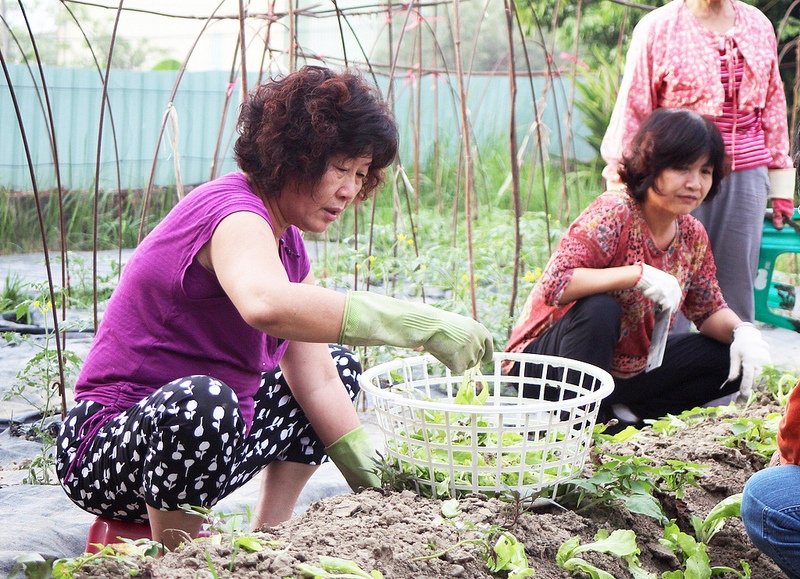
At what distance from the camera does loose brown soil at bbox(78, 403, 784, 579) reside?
131 centimetres

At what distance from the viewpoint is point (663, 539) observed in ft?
5.64

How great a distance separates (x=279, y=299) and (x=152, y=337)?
0.37m

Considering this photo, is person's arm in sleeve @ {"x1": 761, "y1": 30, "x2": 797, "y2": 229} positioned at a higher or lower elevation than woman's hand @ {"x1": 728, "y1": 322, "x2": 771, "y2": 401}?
higher

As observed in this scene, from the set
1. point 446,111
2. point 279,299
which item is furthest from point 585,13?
point 279,299

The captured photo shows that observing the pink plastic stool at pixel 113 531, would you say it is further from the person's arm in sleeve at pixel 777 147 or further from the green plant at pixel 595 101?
the green plant at pixel 595 101

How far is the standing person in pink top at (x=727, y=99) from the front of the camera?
318cm

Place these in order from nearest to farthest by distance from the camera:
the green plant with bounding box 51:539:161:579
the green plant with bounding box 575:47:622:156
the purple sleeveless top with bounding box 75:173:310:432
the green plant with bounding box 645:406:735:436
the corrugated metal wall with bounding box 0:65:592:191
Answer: the green plant with bounding box 51:539:161:579, the purple sleeveless top with bounding box 75:173:310:432, the green plant with bounding box 645:406:735:436, the corrugated metal wall with bounding box 0:65:592:191, the green plant with bounding box 575:47:622:156

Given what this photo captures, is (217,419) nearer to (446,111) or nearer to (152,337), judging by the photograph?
(152,337)

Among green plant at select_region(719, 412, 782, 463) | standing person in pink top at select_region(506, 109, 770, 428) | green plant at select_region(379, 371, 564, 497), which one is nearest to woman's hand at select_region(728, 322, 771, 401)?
standing person in pink top at select_region(506, 109, 770, 428)

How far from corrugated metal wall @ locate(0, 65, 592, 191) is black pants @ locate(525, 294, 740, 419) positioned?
10.1ft

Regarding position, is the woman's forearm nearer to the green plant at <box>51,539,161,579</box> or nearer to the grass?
the green plant at <box>51,539,161,579</box>

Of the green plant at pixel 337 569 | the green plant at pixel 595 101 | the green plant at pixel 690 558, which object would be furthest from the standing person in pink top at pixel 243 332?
the green plant at pixel 595 101

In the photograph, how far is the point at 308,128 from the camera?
1.72 meters

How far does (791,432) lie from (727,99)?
1985 mm
